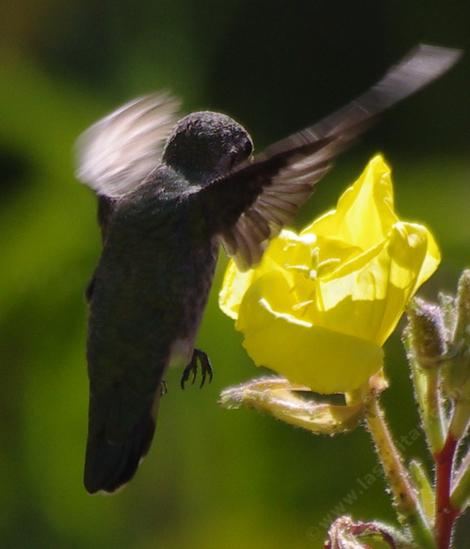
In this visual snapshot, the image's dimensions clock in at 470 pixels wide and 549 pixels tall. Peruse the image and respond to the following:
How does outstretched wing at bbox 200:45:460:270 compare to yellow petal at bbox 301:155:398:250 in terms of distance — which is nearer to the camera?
outstretched wing at bbox 200:45:460:270

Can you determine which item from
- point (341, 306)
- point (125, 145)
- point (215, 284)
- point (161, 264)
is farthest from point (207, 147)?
point (215, 284)

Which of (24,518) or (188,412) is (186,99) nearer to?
(188,412)

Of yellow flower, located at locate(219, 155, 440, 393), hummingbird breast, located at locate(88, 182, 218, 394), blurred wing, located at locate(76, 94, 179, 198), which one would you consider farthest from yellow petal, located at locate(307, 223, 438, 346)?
blurred wing, located at locate(76, 94, 179, 198)

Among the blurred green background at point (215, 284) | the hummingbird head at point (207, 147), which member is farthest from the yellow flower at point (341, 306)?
the blurred green background at point (215, 284)

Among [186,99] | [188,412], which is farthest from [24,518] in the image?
[186,99]

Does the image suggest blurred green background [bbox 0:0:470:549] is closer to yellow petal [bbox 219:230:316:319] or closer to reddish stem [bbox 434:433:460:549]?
yellow petal [bbox 219:230:316:319]

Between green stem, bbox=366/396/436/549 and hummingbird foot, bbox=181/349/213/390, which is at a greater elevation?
hummingbird foot, bbox=181/349/213/390
